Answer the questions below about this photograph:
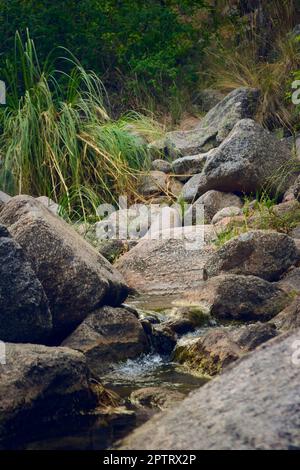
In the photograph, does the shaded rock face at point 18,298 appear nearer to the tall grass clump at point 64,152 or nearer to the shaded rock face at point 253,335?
the shaded rock face at point 253,335

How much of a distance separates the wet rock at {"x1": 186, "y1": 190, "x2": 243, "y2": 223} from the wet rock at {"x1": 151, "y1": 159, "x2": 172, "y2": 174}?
1.60m

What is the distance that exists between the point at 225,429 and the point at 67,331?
328 cm

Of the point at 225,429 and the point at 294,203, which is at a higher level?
the point at 225,429

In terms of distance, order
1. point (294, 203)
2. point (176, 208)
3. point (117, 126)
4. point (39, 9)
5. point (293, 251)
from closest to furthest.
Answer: point (293, 251), point (294, 203), point (176, 208), point (117, 126), point (39, 9)

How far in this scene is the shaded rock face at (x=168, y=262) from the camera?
916cm

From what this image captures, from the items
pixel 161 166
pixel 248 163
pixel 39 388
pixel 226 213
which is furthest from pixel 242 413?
pixel 161 166

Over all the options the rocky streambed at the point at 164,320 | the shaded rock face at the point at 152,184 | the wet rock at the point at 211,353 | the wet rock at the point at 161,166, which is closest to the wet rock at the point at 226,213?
the rocky streambed at the point at 164,320

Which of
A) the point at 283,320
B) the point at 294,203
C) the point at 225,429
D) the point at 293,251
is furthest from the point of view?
the point at 294,203

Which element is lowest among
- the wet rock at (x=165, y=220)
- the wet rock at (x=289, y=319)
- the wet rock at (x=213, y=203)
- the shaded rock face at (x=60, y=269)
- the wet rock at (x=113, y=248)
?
the wet rock at (x=113, y=248)

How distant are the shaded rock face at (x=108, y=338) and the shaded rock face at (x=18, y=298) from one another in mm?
428

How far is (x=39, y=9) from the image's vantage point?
46.9ft

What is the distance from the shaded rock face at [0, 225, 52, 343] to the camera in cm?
608

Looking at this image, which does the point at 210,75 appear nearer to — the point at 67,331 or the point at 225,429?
the point at 67,331
